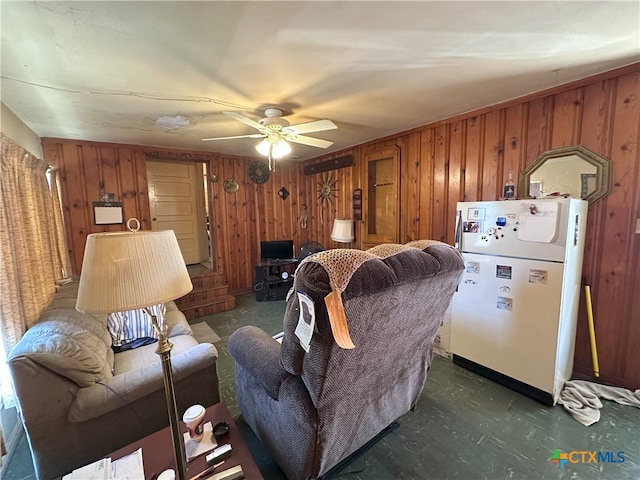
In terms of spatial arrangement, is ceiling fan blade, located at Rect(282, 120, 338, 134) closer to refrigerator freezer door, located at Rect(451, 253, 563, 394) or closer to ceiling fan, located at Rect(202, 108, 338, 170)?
ceiling fan, located at Rect(202, 108, 338, 170)

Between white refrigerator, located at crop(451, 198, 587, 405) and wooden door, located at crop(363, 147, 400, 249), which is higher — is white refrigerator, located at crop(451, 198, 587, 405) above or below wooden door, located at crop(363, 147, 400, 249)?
below

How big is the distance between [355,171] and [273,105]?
1.99 meters

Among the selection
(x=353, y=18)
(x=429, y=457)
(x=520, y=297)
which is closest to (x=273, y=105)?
(x=353, y=18)

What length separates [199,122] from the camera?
9.29 feet

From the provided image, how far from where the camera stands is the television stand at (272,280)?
440 cm

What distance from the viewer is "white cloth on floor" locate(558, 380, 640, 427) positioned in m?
1.85

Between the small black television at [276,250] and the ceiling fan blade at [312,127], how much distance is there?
2.53 m

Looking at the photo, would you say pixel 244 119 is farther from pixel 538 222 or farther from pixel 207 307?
pixel 207 307

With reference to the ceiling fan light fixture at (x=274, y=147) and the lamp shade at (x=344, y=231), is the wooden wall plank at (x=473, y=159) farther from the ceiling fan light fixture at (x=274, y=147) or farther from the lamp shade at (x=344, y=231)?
the ceiling fan light fixture at (x=274, y=147)

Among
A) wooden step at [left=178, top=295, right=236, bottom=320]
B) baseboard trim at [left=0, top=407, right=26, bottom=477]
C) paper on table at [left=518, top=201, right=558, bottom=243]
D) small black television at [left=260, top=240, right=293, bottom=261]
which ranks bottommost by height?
baseboard trim at [left=0, top=407, right=26, bottom=477]

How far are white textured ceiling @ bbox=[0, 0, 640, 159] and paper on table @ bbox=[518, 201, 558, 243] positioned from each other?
0.97 metres

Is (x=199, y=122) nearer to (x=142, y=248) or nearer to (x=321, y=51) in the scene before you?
(x=321, y=51)

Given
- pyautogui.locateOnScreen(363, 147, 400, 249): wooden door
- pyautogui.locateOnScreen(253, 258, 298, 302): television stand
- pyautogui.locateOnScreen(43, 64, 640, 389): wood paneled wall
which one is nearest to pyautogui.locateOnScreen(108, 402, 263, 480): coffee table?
pyautogui.locateOnScreen(43, 64, 640, 389): wood paneled wall

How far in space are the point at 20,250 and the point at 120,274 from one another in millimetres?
1728
